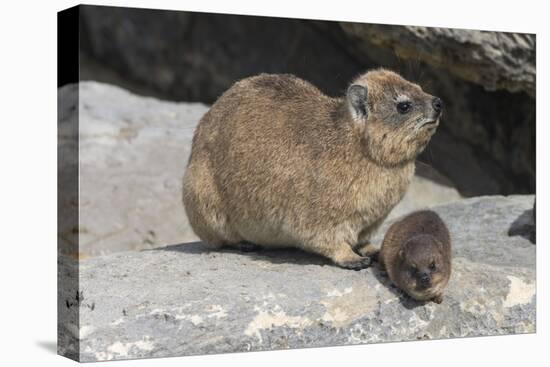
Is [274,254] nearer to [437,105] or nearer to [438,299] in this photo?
[438,299]

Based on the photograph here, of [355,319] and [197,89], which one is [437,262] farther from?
[197,89]

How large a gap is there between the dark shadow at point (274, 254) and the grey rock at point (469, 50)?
12.1ft

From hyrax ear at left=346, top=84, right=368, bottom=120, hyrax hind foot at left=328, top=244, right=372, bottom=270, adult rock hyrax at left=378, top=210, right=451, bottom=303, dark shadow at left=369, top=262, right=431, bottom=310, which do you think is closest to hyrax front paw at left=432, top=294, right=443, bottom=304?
adult rock hyrax at left=378, top=210, right=451, bottom=303

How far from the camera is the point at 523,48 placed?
43.2 ft

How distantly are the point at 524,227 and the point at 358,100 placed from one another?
3.69 metres

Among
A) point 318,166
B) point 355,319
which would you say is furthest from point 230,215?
point 355,319

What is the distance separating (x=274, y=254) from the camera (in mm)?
10633

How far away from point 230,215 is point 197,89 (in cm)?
870

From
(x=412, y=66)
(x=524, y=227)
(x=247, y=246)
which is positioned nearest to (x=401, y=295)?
(x=247, y=246)

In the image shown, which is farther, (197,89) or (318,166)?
(197,89)

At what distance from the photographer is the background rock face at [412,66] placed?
13.0 m

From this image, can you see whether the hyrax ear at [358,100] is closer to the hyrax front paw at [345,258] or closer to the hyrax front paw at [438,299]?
the hyrax front paw at [345,258]

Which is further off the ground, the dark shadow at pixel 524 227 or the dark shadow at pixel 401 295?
the dark shadow at pixel 524 227

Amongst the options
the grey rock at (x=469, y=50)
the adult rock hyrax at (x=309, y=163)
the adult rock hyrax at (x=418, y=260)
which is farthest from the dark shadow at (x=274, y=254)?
the grey rock at (x=469, y=50)
